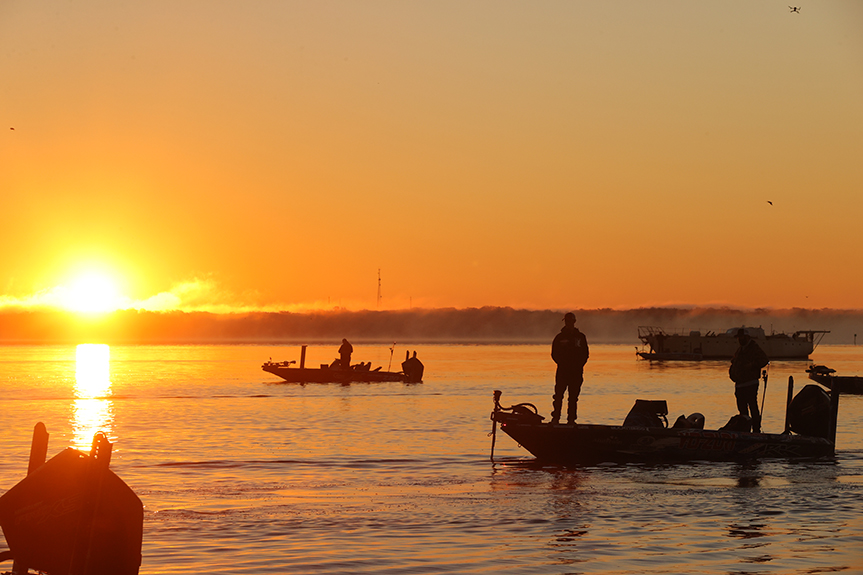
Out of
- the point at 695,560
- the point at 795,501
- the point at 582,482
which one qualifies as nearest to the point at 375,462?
the point at 582,482

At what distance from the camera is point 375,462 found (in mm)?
19938

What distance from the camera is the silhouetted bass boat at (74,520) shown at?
884cm

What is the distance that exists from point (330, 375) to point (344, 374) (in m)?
1.40

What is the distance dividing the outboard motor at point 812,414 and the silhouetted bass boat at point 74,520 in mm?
15805

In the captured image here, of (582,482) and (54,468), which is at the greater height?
(54,468)

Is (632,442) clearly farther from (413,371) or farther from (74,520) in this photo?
(413,371)

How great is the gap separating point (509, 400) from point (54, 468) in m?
36.4

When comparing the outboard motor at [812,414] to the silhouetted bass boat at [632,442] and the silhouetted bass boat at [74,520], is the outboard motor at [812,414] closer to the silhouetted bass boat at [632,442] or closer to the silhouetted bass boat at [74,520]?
the silhouetted bass boat at [632,442]

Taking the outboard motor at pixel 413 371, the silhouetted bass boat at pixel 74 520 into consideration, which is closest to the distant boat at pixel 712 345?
the outboard motor at pixel 413 371

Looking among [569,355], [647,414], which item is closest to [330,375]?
[647,414]

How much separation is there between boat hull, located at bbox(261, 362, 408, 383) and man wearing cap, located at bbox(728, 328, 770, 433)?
115 feet

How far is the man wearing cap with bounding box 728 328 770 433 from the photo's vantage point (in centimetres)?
2050

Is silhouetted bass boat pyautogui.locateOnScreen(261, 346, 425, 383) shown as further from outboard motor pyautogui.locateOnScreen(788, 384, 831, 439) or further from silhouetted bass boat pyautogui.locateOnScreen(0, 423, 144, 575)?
silhouetted bass boat pyautogui.locateOnScreen(0, 423, 144, 575)

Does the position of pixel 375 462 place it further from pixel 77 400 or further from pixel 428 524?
pixel 77 400
